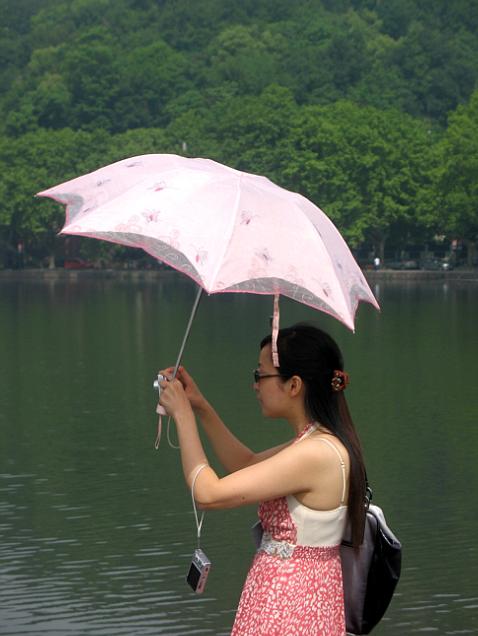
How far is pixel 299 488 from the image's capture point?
4566mm

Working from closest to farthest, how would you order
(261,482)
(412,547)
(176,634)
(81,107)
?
(261,482) → (176,634) → (412,547) → (81,107)

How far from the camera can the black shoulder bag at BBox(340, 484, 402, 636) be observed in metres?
4.81

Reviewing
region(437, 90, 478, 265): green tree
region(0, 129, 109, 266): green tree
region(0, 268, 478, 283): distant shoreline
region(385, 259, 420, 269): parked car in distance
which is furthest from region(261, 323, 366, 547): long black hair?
region(0, 129, 109, 266): green tree

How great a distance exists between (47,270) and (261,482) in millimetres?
102475

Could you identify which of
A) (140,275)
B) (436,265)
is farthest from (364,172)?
(140,275)

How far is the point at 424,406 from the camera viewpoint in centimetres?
2369

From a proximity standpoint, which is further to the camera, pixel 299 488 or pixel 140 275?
pixel 140 275

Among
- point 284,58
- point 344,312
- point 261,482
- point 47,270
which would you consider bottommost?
point 47,270

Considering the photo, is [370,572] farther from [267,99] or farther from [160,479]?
[267,99]

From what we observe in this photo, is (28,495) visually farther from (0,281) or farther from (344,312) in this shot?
(0,281)

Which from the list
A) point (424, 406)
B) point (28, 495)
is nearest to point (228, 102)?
point (424, 406)

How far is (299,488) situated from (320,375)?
36 centimetres

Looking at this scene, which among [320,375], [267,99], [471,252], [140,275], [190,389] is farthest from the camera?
[267,99]

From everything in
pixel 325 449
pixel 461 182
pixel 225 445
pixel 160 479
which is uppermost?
pixel 325 449
